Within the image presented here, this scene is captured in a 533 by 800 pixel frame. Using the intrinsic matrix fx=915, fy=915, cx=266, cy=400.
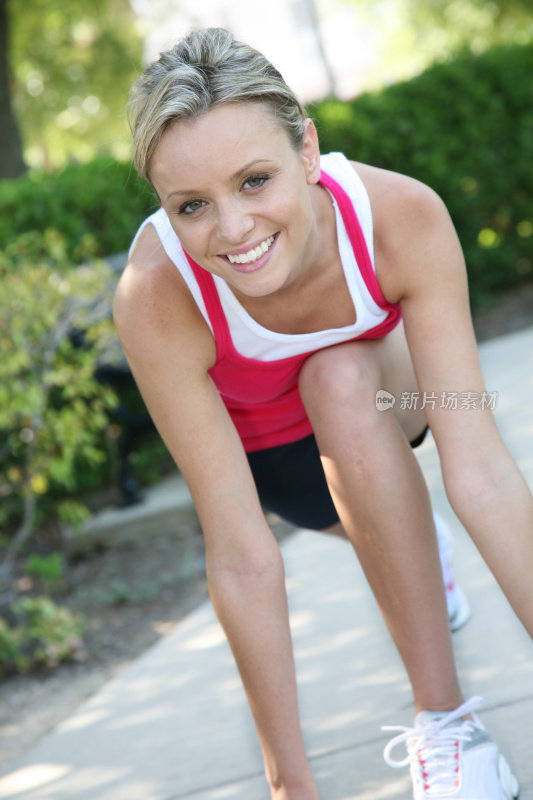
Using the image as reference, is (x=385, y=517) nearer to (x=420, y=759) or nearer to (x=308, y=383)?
(x=308, y=383)

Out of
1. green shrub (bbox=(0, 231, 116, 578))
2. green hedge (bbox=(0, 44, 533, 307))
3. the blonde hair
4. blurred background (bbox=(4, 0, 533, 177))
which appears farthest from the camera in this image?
blurred background (bbox=(4, 0, 533, 177))

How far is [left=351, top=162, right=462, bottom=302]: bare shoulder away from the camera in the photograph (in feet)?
5.97

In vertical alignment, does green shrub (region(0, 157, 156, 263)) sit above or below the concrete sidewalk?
above

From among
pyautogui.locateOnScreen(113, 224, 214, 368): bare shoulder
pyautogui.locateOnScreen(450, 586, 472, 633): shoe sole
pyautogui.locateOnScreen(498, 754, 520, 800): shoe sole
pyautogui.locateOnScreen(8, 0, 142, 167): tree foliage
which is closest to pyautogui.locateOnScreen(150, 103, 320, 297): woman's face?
pyautogui.locateOnScreen(113, 224, 214, 368): bare shoulder

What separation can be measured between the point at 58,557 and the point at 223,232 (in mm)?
2515

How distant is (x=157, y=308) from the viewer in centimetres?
182

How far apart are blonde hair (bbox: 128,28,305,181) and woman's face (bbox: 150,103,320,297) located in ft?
0.06

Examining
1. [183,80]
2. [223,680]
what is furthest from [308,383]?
[223,680]

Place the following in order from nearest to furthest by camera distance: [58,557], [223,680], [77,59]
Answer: [223,680] < [58,557] < [77,59]

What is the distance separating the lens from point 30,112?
1599 cm

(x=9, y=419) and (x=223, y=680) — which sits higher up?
(x=9, y=419)

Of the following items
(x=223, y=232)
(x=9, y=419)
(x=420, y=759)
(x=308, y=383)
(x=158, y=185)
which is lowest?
(x=420, y=759)

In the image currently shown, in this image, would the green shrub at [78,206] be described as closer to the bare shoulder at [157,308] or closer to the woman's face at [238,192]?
the bare shoulder at [157,308]

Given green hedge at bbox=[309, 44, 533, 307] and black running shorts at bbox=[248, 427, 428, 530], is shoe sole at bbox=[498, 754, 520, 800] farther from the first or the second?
green hedge at bbox=[309, 44, 533, 307]
